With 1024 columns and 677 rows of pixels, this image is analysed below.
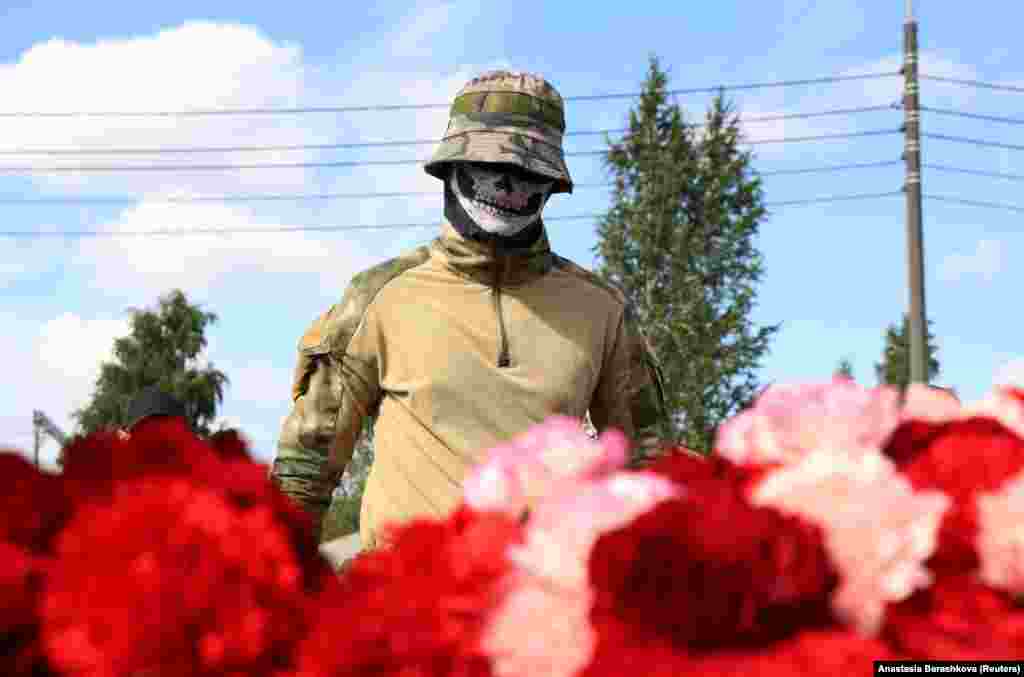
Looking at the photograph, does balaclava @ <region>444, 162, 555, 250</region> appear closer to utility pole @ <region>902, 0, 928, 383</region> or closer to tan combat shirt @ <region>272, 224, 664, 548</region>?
tan combat shirt @ <region>272, 224, 664, 548</region>

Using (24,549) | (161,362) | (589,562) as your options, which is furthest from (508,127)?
(161,362)

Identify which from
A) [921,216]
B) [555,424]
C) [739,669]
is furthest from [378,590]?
[921,216]

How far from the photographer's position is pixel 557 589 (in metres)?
1.15

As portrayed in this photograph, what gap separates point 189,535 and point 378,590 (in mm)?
176

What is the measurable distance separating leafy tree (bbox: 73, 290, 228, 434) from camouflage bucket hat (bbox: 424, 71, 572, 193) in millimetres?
40238

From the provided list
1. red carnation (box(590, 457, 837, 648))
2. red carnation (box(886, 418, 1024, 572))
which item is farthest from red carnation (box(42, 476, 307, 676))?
red carnation (box(886, 418, 1024, 572))

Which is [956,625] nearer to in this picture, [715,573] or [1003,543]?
[1003,543]

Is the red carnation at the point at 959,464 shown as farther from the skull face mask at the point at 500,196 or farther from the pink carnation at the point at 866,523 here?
the skull face mask at the point at 500,196

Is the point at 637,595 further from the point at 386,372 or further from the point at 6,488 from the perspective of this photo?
the point at 386,372

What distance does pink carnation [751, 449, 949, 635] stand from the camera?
1.07 m

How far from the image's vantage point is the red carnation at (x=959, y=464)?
1106mm

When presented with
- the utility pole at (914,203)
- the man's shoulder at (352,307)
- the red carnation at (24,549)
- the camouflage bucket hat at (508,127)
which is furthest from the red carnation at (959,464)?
the utility pole at (914,203)

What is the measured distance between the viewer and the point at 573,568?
1.14 metres

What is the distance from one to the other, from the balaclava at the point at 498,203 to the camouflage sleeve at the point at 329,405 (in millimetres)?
398
